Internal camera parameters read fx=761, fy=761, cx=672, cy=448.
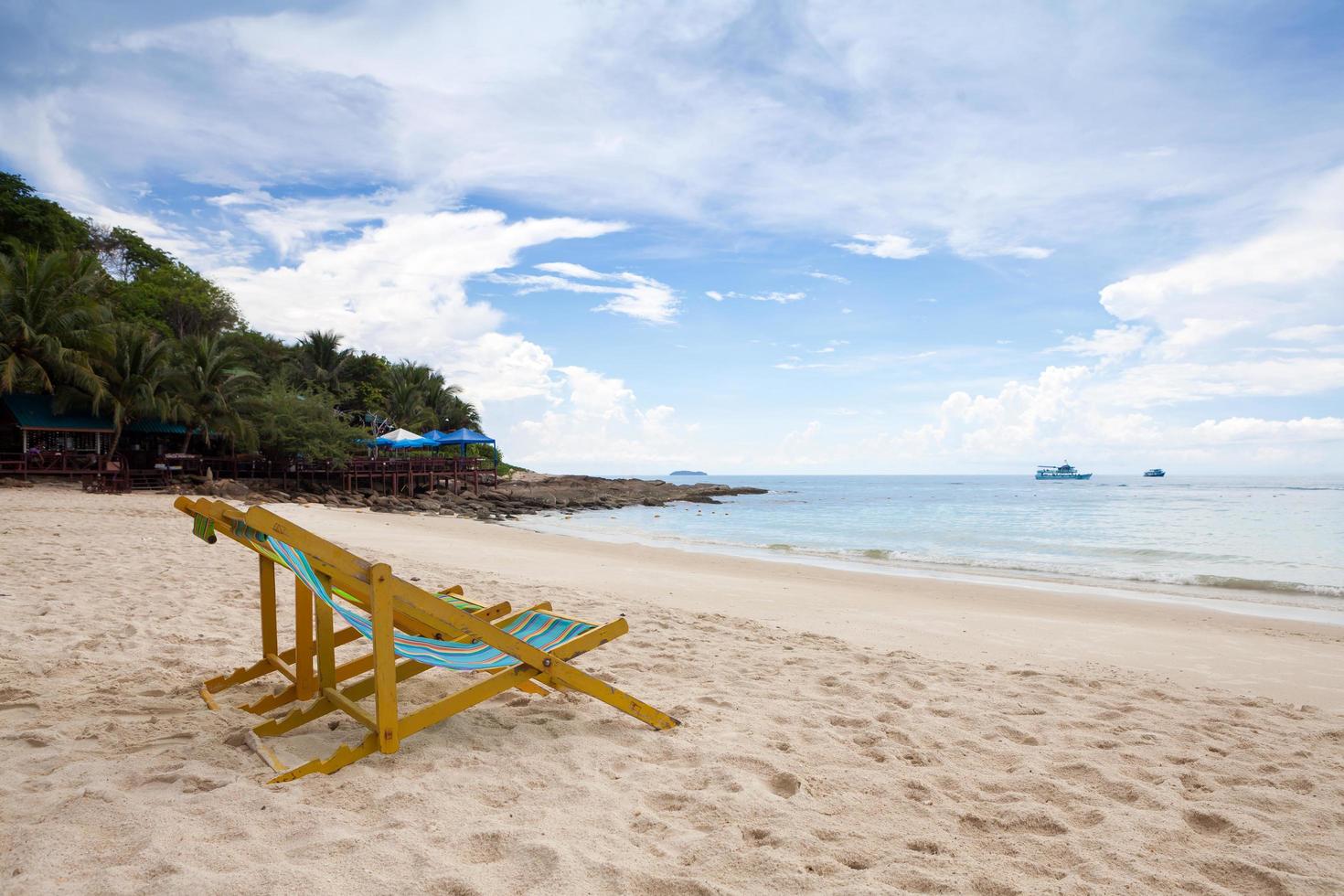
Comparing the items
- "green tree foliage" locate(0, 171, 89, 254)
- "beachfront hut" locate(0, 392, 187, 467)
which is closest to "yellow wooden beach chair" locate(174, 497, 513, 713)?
"beachfront hut" locate(0, 392, 187, 467)

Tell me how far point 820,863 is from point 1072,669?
371 centimetres

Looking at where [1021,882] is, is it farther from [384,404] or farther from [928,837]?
[384,404]

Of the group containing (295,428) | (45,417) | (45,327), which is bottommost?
(295,428)

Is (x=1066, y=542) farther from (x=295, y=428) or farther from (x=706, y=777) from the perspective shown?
(x=295, y=428)

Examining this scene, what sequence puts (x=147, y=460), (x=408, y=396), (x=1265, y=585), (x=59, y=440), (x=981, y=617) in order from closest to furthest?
1. (x=981, y=617)
2. (x=1265, y=585)
3. (x=59, y=440)
4. (x=147, y=460)
5. (x=408, y=396)

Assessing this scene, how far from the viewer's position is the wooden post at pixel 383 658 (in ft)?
9.37

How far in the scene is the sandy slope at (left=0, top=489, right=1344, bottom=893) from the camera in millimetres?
2277

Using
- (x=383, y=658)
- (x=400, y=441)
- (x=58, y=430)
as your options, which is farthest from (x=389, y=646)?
(x=400, y=441)

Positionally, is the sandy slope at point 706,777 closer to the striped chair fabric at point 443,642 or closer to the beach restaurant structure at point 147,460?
the striped chair fabric at point 443,642

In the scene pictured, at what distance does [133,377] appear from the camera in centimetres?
2539

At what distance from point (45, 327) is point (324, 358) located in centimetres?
2161

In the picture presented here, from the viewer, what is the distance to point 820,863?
92.7 inches

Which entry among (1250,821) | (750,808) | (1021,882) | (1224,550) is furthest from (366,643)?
(1224,550)

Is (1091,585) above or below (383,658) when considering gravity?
below
